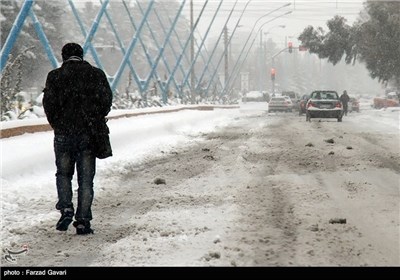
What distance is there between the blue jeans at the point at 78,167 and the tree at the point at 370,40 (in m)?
36.8

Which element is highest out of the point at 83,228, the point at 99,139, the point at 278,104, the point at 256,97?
the point at 99,139

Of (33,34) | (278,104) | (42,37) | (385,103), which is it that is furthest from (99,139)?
(385,103)

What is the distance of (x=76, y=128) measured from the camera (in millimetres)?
5797

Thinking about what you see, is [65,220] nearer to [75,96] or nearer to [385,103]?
[75,96]

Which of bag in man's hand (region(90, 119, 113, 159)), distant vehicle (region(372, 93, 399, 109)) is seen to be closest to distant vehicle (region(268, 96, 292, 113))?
distant vehicle (region(372, 93, 399, 109))

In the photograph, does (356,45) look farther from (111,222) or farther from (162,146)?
(111,222)

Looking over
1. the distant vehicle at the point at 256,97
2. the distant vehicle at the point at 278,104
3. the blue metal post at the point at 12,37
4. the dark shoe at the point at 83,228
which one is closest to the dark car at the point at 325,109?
the distant vehicle at the point at 278,104

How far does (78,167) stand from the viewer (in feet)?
19.4

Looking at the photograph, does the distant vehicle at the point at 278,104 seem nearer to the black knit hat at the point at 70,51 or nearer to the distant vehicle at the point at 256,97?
the black knit hat at the point at 70,51

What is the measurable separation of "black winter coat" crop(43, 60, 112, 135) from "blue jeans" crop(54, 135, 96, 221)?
0.31ft

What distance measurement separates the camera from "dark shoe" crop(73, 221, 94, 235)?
577 centimetres

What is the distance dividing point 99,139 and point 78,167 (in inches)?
13.6

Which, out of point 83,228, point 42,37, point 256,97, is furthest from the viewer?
point 256,97
